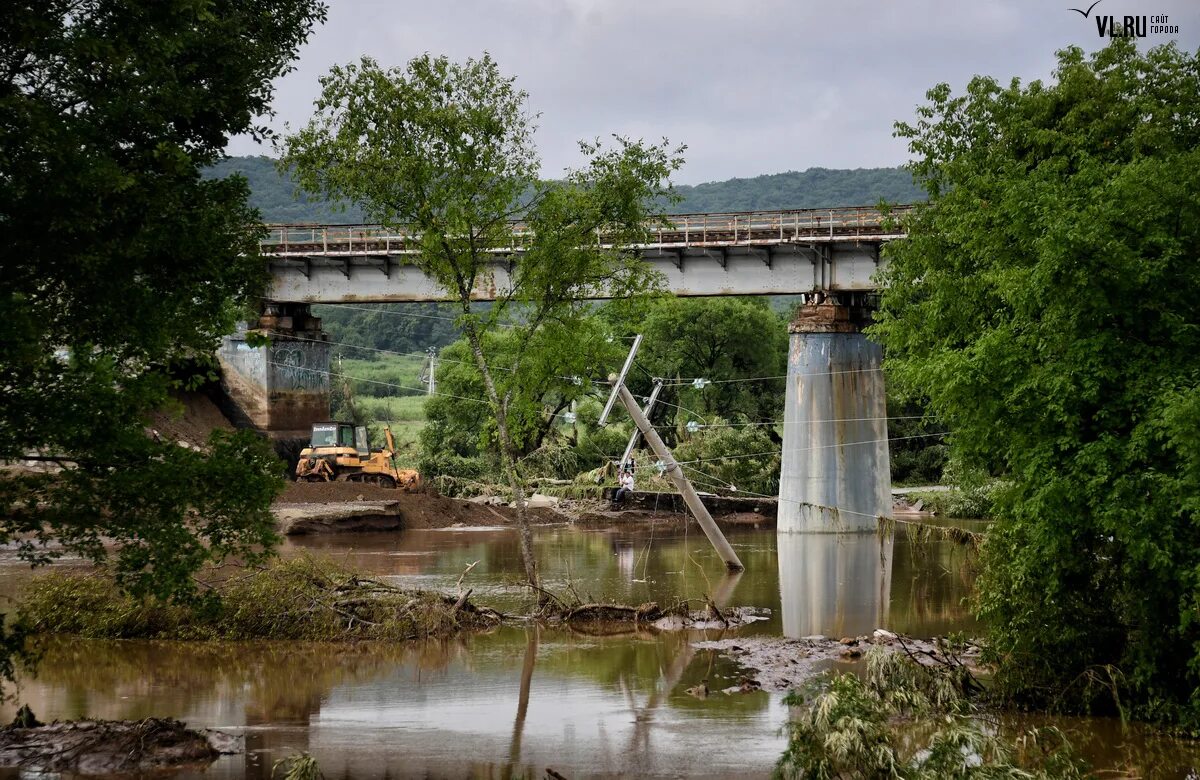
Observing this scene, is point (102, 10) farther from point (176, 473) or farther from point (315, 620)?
point (315, 620)

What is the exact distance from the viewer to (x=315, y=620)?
22.9 metres

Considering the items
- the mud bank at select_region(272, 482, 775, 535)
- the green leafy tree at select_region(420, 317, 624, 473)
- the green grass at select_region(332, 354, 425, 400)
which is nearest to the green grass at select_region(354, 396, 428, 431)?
the green grass at select_region(332, 354, 425, 400)

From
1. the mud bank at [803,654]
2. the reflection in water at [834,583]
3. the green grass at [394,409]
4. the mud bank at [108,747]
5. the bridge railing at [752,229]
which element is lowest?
the reflection in water at [834,583]

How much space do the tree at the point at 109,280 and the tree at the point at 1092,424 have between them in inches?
375

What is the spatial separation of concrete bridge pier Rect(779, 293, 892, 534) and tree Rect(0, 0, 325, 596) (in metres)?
32.5

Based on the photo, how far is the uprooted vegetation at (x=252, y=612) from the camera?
22547 millimetres

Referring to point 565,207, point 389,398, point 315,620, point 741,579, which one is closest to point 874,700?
point 315,620

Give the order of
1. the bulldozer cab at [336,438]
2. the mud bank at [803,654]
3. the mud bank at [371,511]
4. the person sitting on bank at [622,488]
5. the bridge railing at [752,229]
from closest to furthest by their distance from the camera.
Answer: the mud bank at [803,654] → the mud bank at [371,511] → the bridge railing at [752,229] → the bulldozer cab at [336,438] → the person sitting on bank at [622,488]

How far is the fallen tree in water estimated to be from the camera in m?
14.3

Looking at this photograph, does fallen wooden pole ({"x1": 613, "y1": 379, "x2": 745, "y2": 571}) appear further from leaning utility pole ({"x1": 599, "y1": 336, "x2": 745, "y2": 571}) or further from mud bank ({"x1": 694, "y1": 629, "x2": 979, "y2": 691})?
mud bank ({"x1": 694, "y1": 629, "x2": 979, "y2": 691})

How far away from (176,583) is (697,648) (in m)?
11.6

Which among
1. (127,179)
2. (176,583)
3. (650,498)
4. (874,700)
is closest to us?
(127,179)

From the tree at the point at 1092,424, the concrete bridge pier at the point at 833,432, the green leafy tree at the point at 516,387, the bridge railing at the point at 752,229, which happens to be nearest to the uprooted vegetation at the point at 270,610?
the green leafy tree at the point at 516,387

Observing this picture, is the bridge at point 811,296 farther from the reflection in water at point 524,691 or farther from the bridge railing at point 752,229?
the reflection in water at point 524,691
